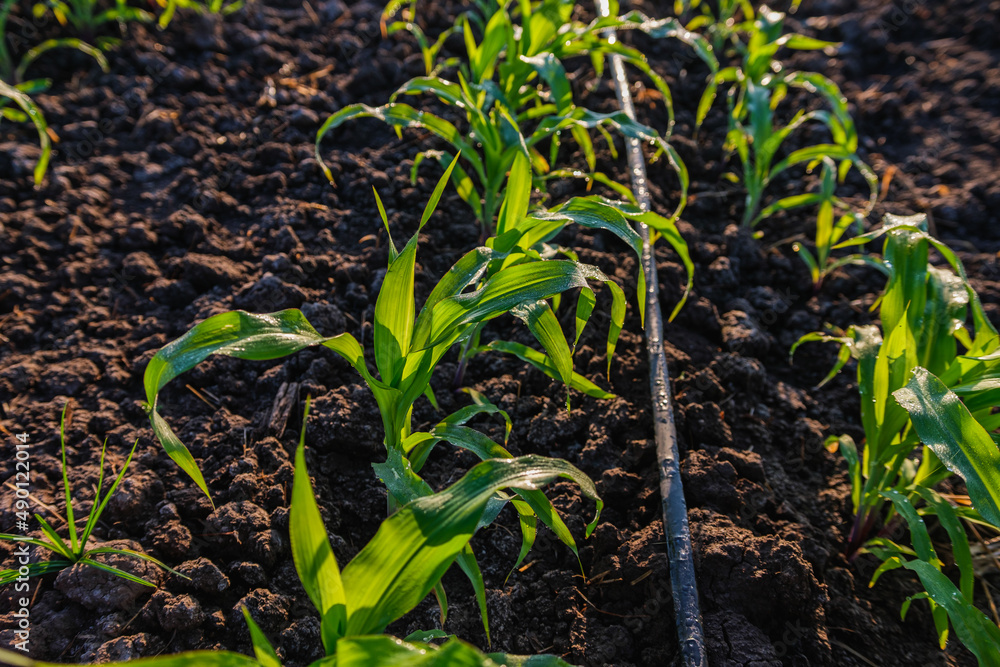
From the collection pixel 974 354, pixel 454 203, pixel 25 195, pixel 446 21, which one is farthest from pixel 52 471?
pixel 446 21

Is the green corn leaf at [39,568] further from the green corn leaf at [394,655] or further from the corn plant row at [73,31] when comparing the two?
the corn plant row at [73,31]

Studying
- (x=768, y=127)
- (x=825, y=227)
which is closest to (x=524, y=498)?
(x=825, y=227)

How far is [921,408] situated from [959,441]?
0.22 feet

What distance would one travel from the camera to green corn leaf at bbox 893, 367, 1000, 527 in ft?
2.69

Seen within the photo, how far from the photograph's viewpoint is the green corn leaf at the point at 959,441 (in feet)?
2.69

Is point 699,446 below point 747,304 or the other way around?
below

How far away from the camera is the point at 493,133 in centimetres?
141

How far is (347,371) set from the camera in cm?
136

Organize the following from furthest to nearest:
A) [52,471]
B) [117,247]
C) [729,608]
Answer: [117,247] → [52,471] → [729,608]

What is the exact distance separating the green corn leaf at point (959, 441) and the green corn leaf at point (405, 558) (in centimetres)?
70

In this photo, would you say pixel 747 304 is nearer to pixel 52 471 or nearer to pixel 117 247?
pixel 52 471

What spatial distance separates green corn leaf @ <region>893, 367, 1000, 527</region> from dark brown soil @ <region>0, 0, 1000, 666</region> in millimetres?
339

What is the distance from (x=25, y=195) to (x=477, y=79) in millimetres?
1488

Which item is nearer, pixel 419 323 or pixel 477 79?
pixel 419 323
